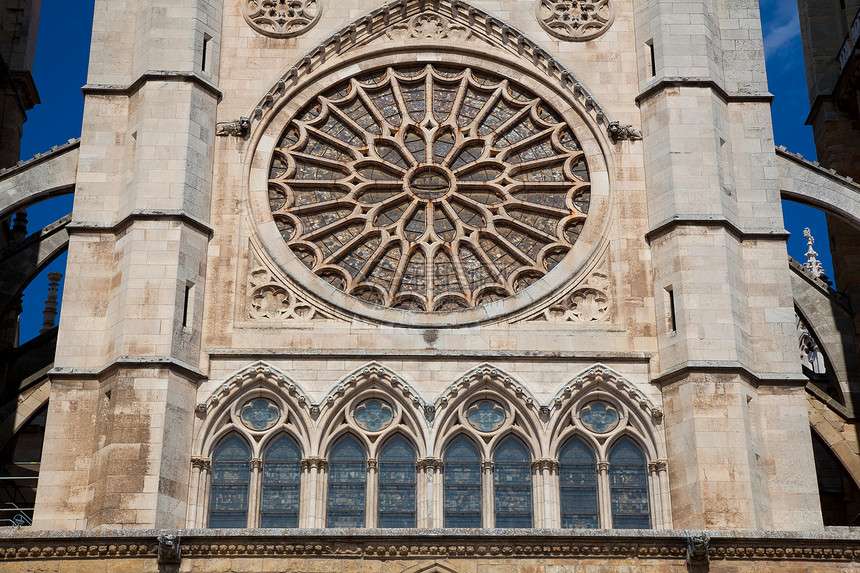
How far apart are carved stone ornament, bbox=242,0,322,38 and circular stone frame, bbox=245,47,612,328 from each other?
2.75ft

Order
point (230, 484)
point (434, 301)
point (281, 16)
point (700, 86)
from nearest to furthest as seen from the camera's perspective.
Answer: point (230, 484) < point (434, 301) < point (700, 86) < point (281, 16)

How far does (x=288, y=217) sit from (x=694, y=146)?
6298mm

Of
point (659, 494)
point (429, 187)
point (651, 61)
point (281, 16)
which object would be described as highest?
point (281, 16)

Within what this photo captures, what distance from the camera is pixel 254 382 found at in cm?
2080

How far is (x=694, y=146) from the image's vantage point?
22062 millimetres

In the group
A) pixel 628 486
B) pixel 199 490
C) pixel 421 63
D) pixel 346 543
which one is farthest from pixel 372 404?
pixel 421 63

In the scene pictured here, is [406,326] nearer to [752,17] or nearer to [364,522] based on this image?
[364,522]

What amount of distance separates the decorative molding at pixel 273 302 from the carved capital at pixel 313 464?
2276 millimetres

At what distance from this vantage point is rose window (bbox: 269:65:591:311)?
22.1 m

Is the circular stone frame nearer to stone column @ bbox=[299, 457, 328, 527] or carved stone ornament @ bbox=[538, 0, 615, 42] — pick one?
carved stone ornament @ bbox=[538, 0, 615, 42]

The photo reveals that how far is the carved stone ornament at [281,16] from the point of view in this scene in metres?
23.6

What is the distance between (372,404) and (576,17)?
297 inches

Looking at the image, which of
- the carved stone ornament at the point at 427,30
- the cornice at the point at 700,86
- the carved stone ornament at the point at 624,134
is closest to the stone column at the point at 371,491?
the carved stone ornament at the point at 624,134

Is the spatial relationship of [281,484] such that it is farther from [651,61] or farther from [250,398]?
[651,61]
